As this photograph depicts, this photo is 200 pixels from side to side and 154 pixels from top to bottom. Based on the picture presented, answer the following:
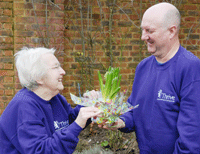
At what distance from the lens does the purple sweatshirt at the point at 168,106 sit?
159 cm

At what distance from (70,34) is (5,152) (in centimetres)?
271

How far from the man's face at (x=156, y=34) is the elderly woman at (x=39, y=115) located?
717mm

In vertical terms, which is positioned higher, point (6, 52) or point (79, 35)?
point (79, 35)

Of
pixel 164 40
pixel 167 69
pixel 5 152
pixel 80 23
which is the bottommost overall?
pixel 5 152

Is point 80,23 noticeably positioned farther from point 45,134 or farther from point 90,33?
point 45,134

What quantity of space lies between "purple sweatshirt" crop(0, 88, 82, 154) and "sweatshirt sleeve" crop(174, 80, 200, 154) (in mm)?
789

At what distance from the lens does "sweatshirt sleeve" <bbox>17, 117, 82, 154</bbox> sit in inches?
67.5

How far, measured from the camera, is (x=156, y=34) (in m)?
1.78

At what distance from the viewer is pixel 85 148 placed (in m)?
3.65

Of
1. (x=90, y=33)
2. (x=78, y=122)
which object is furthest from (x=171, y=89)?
(x=90, y=33)

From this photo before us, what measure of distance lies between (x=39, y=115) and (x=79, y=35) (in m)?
2.61

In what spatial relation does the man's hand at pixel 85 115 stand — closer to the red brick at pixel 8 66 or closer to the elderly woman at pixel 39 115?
the elderly woman at pixel 39 115

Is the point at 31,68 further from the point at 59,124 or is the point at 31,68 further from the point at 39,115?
the point at 59,124

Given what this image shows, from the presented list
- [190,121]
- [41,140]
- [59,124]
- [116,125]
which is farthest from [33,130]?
[190,121]
